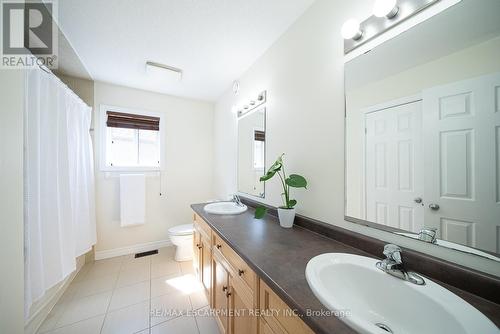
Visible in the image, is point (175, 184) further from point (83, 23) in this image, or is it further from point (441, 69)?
point (441, 69)

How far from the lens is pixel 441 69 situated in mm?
689

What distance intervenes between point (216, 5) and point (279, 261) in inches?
65.2

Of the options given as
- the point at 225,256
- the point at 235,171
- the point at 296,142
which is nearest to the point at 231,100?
the point at 235,171

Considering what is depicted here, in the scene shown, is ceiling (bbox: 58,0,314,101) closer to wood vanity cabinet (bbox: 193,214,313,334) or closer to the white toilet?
wood vanity cabinet (bbox: 193,214,313,334)

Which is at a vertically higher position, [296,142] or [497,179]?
[296,142]

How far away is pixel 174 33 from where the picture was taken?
149 centimetres

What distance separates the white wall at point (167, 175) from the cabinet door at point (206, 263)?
1357 millimetres

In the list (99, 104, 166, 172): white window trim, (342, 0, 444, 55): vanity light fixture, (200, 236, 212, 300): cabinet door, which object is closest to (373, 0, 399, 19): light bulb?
(342, 0, 444, 55): vanity light fixture

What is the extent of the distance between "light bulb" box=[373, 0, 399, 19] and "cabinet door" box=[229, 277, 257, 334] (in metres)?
1.51

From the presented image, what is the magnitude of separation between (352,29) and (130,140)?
2.87 m

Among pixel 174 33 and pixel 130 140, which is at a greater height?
pixel 174 33

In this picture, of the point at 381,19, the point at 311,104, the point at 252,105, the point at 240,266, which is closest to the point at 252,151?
the point at 252,105

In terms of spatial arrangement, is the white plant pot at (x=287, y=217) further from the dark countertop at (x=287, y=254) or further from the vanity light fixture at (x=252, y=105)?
the vanity light fixture at (x=252, y=105)

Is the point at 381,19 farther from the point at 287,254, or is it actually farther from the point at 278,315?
the point at 278,315
